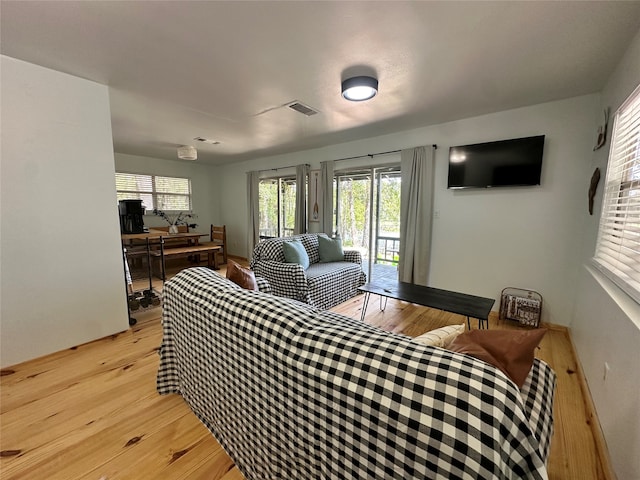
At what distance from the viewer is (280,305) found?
3.65ft

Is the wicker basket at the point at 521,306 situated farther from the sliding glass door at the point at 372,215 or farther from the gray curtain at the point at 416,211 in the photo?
the sliding glass door at the point at 372,215

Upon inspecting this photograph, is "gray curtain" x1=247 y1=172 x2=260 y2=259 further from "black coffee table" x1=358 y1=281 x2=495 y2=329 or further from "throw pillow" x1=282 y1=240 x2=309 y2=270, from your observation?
"black coffee table" x1=358 y1=281 x2=495 y2=329

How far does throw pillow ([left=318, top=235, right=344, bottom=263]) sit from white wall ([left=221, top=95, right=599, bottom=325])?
128 cm

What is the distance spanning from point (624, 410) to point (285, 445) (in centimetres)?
152

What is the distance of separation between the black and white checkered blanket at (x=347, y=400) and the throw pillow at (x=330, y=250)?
2377 millimetres

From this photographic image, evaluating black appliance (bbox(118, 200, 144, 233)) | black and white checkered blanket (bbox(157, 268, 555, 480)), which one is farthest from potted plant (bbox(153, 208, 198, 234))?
black and white checkered blanket (bbox(157, 268, 555, 480))

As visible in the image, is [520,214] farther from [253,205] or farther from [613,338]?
[253,205]

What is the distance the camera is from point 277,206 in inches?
217

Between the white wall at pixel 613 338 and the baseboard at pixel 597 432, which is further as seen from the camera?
the baseboard at pixel 597 432

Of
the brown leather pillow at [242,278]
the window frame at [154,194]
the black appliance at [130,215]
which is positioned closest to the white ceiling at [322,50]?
the black appliance at [130,215]

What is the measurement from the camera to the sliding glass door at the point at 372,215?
3.89 metres

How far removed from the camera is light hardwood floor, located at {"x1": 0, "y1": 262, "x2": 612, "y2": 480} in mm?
1247

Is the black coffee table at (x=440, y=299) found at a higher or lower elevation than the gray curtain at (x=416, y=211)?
lower

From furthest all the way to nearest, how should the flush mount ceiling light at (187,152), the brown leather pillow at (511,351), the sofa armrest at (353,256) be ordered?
1. the flush mount ceiling light at (187,152)
2. the sofa armrest at (353,256)
3. the brown leather pillow at (511,351)
